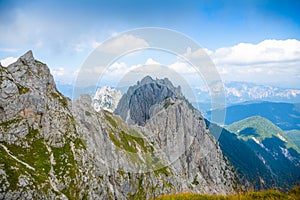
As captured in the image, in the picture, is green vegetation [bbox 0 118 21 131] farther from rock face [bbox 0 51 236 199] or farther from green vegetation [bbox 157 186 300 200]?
green vegetation [bbox 157 186 300 200]

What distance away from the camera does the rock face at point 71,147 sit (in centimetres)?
6312

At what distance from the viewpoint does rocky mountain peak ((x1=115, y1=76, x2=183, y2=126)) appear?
154750 mm

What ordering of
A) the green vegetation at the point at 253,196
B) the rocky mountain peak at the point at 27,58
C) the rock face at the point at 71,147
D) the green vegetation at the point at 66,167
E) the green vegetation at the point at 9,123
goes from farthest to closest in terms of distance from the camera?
the rocky mountain peak at the point at 27,58, the green vegetation at the point at 9,123, the green vegetation at the point at 66,167, the rock face at the point at 71,147, the green vegetation at the point at 253,196

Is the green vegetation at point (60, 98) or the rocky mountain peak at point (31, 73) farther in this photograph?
the green vegetation at point (60, 98)

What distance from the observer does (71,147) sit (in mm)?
79438

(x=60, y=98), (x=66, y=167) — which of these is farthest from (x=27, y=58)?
(x=66, y=167)

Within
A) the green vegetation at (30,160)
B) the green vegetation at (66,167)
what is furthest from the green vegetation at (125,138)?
the green vegetation at (30,160)

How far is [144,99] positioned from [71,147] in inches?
3266

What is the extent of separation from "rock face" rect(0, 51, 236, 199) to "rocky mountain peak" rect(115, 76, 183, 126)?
11667 millimetres

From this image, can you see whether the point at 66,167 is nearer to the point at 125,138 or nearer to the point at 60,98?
the point at 60,98

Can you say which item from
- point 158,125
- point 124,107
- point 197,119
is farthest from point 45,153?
point 197,119

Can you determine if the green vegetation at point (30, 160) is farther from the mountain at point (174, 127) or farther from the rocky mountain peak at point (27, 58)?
the mountain at point (174, 127)

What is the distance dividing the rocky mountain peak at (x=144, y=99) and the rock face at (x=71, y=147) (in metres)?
11.7

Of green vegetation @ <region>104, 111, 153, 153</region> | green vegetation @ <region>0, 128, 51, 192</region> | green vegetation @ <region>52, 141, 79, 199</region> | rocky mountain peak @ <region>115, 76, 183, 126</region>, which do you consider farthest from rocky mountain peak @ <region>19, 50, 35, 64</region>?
rocky mountain peak @ <region>115, 76, 183, 126</region>
